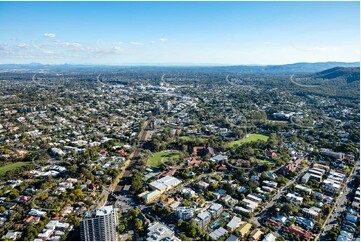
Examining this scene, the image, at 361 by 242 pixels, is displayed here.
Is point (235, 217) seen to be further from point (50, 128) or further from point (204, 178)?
point (50, 128)

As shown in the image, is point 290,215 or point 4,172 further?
point 4,172

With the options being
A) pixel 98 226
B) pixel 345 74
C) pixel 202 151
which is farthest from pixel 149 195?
pixel 345 74

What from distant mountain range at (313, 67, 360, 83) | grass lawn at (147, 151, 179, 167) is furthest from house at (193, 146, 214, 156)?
distant mountain range at (313, 67, 360, 83)

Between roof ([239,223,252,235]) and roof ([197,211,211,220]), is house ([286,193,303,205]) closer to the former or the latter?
A: roof ([239,223,252,235])

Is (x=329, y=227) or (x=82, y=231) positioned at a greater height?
(x=82, y=231)

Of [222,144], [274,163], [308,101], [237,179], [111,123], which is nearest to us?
[237,179]

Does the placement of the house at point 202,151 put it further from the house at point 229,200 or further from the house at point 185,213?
the house at point 185,213

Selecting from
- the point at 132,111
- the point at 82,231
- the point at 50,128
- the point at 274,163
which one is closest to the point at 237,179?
→ the point at 274,163
